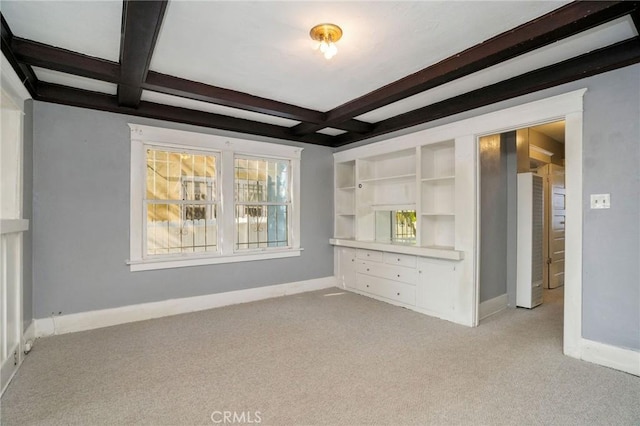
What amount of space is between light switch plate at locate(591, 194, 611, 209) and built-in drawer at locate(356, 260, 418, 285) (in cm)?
196

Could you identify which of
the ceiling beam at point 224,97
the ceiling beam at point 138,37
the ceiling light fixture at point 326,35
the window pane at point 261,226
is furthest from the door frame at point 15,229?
the window pane at point 261,226

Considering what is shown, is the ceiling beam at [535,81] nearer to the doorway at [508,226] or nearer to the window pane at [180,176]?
the doorway at [508,226]

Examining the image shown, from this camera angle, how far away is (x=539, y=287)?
4363mm

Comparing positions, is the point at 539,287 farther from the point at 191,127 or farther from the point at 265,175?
the point at 191,127

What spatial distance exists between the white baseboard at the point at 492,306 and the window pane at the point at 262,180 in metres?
3.06

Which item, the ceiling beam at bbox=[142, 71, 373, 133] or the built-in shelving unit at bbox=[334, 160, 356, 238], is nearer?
the ceiling beam at bbox=[142, 71, 373, 133]

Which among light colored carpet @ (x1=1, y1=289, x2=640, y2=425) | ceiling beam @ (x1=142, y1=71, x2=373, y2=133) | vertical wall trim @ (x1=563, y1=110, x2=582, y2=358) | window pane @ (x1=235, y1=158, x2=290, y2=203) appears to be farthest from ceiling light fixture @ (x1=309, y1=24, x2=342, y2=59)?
window pane @ (x1=235, y1=158, x2=290, y2=203)

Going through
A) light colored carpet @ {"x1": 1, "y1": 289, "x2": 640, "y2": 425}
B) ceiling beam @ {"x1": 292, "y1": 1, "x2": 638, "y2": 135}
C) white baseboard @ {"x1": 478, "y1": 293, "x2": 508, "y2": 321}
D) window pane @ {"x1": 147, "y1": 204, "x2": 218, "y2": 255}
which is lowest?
light colored carpet @ {"x1": 1, "y1": 289, "x2": 640, "y2": 425}

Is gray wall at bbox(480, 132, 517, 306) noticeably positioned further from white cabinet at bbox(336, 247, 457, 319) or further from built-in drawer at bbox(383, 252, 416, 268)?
built-in drawer at bbox(383, 252, 416, 268)

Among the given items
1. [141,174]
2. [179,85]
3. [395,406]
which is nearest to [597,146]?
[395,406]

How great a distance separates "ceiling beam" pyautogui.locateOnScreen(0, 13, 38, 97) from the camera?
86.0 inches

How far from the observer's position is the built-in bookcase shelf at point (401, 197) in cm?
416

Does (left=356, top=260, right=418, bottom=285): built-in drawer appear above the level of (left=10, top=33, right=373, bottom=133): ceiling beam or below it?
below

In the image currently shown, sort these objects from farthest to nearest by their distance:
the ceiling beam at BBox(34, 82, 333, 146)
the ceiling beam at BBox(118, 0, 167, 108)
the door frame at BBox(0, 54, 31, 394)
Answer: the ceiling beam at BBox(34, 82, 333, 146), the door frame at BBox(0, 54, 31, 394), the ceiling beam at BBox(118, 0, 167, 108)
